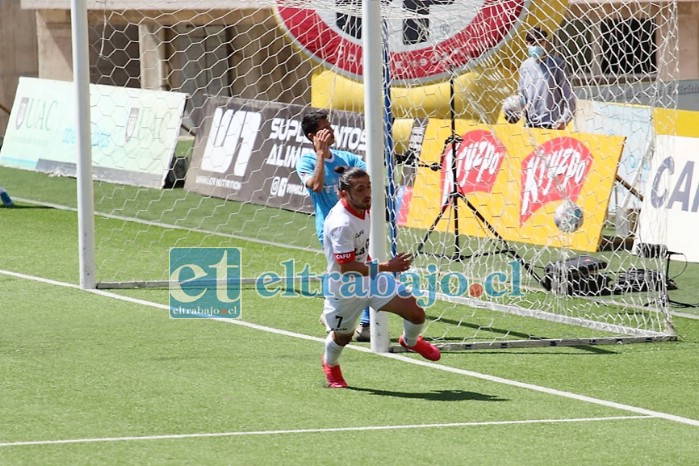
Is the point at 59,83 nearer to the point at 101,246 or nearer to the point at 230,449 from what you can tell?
the point at 101,246

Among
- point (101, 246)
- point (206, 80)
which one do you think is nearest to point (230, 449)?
point (101, 246)

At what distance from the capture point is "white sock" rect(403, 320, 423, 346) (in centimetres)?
998

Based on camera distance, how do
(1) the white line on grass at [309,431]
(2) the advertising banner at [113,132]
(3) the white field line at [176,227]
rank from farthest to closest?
(2) the advertising banner at [113,132]
(3) the white field line at [176,227]
(1) the white line on grass at [309,431]

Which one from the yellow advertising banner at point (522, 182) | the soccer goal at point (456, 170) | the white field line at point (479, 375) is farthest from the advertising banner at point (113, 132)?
the white field line at point (479, 375)

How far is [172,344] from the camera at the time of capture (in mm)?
11141

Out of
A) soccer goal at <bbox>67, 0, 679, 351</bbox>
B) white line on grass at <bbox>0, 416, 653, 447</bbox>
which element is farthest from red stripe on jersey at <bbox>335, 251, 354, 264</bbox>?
soccer goal at <bbox>67, 0, 679, 351</bbox>

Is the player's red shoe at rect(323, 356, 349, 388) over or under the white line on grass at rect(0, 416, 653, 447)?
over

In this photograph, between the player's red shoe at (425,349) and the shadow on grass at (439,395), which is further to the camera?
the player's red shoe at (425,349)

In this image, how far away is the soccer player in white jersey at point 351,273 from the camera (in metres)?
9.28

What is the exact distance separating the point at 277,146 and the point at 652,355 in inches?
375

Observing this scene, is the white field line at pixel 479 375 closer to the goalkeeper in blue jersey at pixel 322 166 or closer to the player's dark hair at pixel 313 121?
the goalkeeper in blue jersey at pixel 322 166

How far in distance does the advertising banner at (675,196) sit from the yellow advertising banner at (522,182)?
0.49 metres

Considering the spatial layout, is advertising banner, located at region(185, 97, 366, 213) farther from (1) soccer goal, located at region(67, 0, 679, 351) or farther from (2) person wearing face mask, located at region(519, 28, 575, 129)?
(2) person wearing face mask, located at region(519, 28, 575, 129)

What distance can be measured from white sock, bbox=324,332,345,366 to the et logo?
3.01m
